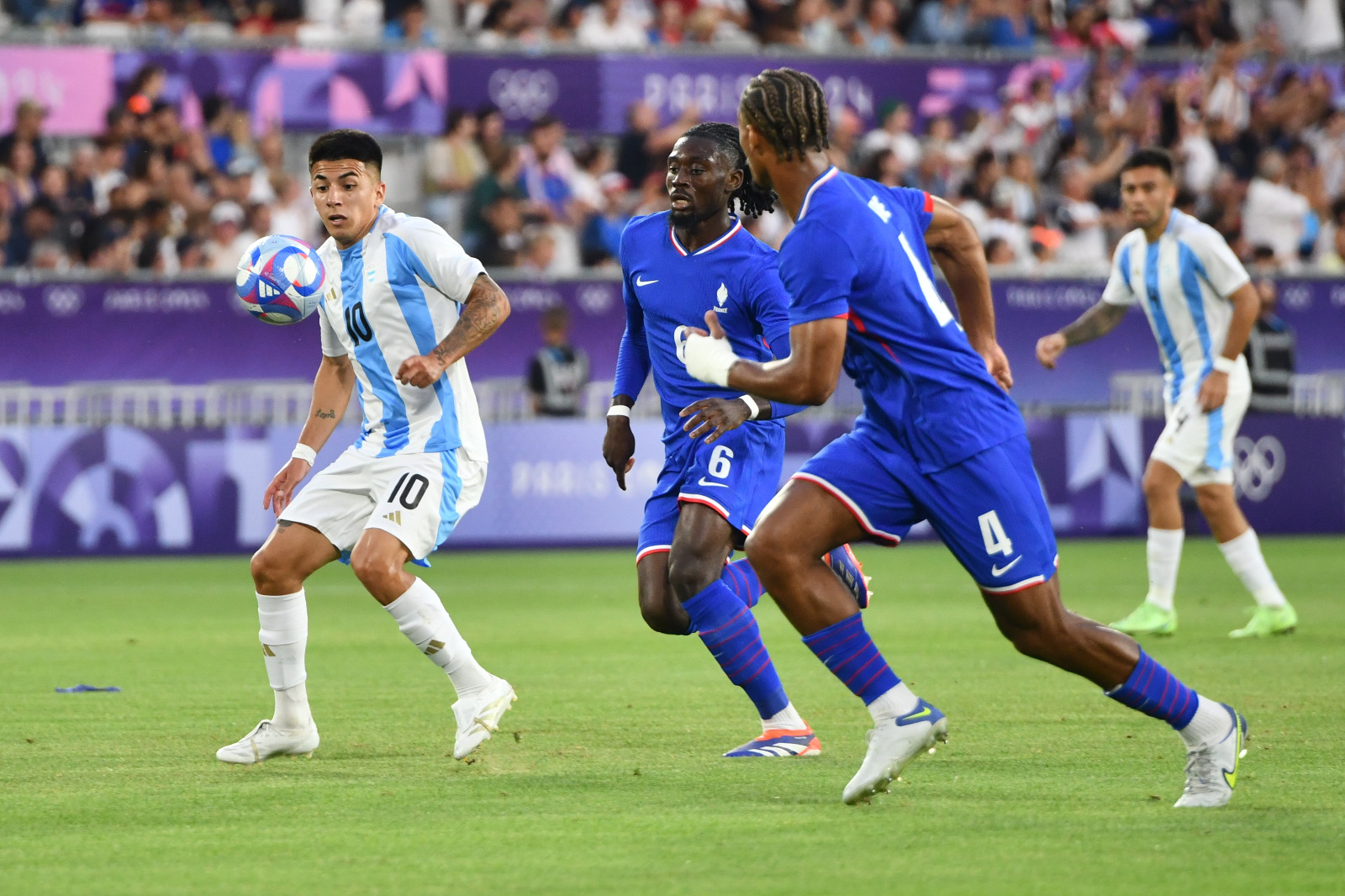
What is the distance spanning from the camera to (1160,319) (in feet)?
35.5

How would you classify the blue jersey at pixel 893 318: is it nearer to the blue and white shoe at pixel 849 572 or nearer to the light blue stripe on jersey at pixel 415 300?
the blue and white shoe at pixel 849 572

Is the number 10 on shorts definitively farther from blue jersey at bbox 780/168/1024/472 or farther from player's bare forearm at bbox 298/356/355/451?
player's bare forearm at bbox 298/356/355/451

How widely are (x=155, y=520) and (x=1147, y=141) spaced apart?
1219 centimetres

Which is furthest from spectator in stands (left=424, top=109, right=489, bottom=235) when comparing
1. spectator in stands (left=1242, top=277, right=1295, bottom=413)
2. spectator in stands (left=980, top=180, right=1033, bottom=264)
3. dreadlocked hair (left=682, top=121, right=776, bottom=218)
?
dreadlocked hair (left=682, top=121, right=776, bottom=218)

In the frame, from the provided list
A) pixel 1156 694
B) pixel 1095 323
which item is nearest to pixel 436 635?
pixel 1156 694

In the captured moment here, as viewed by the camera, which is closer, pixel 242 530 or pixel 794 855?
pixel 794 855

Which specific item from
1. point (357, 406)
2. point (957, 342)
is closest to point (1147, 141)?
point (357, 406)

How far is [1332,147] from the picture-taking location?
22000 millimetres

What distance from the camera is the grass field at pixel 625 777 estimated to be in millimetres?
4715

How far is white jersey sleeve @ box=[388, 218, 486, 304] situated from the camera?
6.74 meters

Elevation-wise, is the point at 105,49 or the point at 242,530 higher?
the point at 105,49

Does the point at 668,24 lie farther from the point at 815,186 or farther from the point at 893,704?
the point at 893,704

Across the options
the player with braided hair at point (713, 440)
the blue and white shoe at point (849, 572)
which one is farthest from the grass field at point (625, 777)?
the blue and white shoe at point (849, 572)

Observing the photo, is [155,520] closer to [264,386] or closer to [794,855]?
[264,386]
